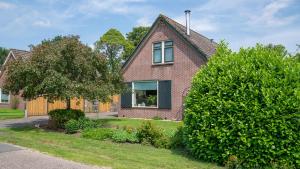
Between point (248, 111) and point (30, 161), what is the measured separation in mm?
5753

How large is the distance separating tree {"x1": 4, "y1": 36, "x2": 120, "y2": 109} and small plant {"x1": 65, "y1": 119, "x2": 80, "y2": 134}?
1.18m

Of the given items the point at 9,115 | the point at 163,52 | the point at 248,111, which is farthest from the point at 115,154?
the point at 9,115

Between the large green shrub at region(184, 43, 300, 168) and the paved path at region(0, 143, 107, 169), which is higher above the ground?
the large green shrub at region(184, 43, 300, 168)

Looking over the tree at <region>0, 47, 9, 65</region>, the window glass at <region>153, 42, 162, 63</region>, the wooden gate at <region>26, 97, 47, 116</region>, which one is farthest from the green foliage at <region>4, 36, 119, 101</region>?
the tree at <region>0, 47, 9, 65</region>

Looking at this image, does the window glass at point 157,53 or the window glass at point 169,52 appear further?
the window glass at point 157,53

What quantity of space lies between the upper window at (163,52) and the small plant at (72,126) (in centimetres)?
934

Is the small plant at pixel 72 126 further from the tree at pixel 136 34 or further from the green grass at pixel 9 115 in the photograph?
the tree at pixel 136 34

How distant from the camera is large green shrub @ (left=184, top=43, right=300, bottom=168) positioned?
7.55 metres

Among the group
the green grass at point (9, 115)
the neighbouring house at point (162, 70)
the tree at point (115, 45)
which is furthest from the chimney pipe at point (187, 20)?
the tree at point (115, 45)

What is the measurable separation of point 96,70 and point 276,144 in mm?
10691

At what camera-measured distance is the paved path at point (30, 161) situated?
7.42 metres

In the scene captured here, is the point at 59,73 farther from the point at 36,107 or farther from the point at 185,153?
the point at 36,107

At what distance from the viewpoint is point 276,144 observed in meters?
7.58

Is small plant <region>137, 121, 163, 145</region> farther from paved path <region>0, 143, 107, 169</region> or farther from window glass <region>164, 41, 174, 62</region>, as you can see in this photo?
window glass <region>164, 41, 174, 62</region>
